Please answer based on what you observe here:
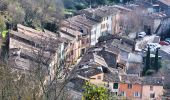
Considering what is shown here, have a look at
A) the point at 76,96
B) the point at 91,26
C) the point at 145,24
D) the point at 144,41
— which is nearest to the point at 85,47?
the point at 91,26

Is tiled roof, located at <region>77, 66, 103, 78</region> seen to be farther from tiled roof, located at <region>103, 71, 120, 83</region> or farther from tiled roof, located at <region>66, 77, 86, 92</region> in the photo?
tiled roof, located at <region>66, 77, 86, 92</region>

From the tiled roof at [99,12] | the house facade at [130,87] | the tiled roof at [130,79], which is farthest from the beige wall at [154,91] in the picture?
the tiled roof at [99,12]

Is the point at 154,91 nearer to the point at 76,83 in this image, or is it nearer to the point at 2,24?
the point at 76,83

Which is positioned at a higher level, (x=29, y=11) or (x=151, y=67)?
(x=29, y=11)

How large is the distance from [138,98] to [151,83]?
845 mm

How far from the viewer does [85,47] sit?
26.6m

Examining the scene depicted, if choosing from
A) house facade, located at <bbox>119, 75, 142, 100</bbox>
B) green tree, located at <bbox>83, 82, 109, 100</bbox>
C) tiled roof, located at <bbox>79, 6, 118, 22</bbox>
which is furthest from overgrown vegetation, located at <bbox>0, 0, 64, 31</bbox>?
green tree, located at <bbox>83, 82, 109, 100</bbox>

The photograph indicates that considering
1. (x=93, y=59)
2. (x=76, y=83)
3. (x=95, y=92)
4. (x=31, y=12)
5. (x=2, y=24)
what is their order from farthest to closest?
(x=31, y=12), (x=2, y=24), (x=93, y=59), (x=76, y=83), (x=95, y=92)

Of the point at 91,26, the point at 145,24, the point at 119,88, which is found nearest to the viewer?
the point at 119,88

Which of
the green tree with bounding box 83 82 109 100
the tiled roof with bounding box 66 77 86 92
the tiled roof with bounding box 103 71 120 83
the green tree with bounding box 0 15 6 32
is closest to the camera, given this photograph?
the green tree with bounding box 83 82 109 100

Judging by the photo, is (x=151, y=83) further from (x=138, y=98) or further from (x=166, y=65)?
(x=166, y=65)

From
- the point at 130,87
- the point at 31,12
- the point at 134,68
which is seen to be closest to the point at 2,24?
the point at 31,12

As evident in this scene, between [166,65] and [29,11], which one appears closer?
[166,65]

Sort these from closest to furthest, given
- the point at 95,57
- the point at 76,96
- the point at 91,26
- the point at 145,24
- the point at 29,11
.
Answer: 1. the point at 76,96
2. the point at 95,57
3. the point at 29,11
4. the point at 91,26
5. the point at 145,24
